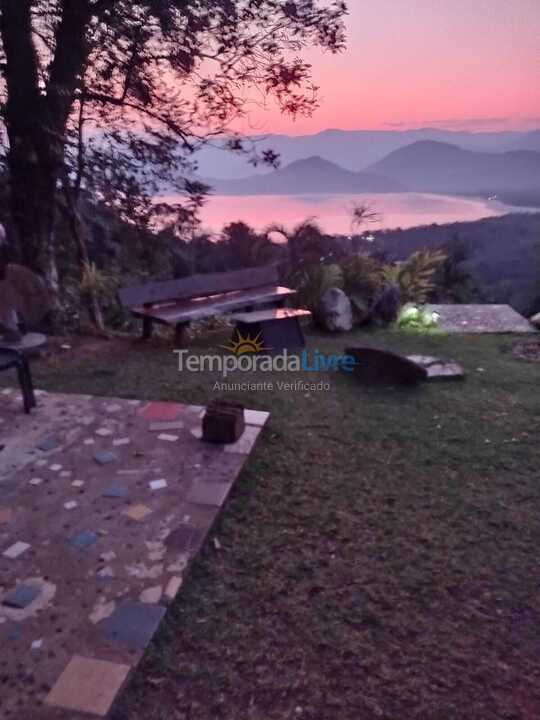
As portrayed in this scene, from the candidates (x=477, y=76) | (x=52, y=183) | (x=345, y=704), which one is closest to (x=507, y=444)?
(x=345, y=704)

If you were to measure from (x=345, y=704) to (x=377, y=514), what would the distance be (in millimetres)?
1115

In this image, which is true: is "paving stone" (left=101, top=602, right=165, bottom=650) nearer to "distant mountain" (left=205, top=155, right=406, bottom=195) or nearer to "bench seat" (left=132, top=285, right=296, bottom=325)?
"bench seat" (left=132, top=285, right=296, bottom=325)

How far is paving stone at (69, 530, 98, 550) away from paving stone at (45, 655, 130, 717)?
622 mm

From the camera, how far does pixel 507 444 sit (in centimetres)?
347

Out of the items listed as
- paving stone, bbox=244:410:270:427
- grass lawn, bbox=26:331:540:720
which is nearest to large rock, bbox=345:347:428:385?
grass lawn, bbox=26:331:540:720

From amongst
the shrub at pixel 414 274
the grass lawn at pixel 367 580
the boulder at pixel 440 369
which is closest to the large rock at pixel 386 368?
the boulder at pixel 440 369

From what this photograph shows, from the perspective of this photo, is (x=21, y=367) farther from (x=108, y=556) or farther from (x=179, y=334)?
(x=179, y=334)

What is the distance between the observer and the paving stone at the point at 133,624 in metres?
1.86

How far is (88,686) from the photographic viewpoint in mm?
1680

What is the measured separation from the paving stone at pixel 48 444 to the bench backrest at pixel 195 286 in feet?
7.24

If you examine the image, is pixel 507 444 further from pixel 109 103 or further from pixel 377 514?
pixel 109 103

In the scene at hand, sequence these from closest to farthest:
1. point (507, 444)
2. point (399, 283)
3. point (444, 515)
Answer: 1. point (444, 515)
2. point (507, 444)
3. point (399, 283)

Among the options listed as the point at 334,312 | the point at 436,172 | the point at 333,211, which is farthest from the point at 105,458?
the point at 436,172

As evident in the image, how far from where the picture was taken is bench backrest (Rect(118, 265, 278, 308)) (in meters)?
5.32
